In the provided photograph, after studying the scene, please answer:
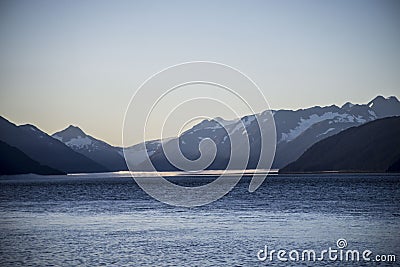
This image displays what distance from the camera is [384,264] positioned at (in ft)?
115

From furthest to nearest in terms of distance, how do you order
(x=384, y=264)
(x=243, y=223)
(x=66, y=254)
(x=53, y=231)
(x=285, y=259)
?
(x=243, y=223)
(x=53, y=231)
(x=66, y=254)
(x=285, y=259)
(x=384, y=264)

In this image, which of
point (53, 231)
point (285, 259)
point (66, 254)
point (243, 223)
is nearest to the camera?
point (285, 259)

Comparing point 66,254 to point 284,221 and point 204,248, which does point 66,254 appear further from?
point 284,221

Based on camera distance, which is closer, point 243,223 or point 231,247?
point 231,247

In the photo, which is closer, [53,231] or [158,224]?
[53,231]

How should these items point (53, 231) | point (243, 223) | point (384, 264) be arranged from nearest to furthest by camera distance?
point (384, 264)
point (53, 231)
point (243, 223)

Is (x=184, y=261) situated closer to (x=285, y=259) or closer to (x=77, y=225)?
(x=285, y=259)

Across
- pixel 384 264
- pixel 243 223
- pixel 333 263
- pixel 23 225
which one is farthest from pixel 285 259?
pixel 23 225

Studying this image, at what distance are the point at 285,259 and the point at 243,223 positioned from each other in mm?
22835

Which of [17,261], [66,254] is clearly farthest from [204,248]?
[17,261]

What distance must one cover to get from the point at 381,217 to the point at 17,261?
41057mm

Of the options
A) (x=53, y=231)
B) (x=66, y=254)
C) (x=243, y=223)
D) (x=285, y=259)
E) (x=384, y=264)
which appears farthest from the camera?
(x=243, y=223)

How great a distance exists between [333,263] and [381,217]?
100 ft

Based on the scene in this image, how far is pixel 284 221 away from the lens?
62000mm
